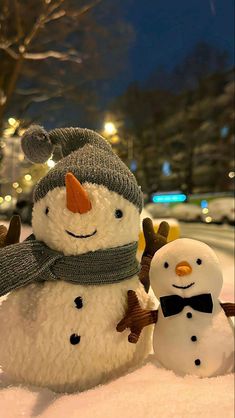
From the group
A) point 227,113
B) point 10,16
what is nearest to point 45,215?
point 10,16

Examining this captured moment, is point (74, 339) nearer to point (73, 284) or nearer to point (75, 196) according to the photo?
point (73, 284)

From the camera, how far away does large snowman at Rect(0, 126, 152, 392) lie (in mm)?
1166

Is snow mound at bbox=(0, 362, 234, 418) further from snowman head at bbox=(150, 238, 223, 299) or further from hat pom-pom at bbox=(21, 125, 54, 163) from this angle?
hat pom-pom at bbox=(21, 125, 54, 163)

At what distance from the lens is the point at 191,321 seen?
1137mm

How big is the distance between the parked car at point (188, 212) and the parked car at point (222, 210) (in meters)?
0.94

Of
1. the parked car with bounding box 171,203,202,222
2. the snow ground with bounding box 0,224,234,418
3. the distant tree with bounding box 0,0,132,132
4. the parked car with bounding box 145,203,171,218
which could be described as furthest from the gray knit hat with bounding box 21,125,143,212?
the parked car with bounding box 145,203,171,218

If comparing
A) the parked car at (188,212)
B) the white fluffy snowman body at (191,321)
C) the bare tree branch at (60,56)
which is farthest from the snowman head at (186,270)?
the parked car at (188,212)

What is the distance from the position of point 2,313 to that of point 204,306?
631mm

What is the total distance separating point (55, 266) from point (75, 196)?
0.25 m

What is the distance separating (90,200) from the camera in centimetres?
118

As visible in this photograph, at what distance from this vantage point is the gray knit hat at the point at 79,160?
1.22m

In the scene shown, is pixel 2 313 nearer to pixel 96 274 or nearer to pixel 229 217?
pixel 96 274

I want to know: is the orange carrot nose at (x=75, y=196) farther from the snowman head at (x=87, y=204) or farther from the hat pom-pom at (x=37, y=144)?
the hat pom-pom at (x=37, y=144)

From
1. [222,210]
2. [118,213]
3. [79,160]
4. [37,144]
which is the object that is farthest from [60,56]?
[118,213]
